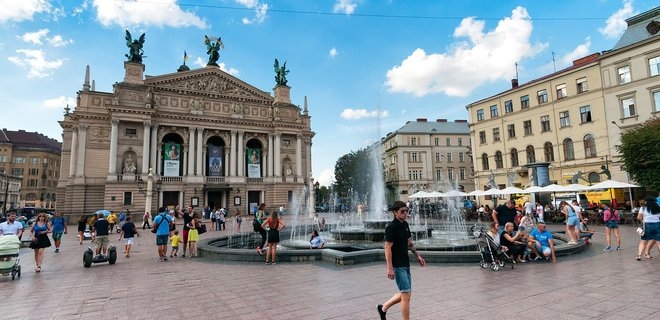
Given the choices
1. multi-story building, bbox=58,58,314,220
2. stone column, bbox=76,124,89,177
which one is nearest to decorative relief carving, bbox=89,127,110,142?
multi-story building, bbox=58,58,314,220

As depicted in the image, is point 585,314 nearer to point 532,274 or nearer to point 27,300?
point 532,274

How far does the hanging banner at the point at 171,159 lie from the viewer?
45000 mm

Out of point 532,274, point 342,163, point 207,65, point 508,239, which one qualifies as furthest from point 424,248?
point 342,163

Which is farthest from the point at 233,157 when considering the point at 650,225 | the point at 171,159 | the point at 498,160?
the point at 650,225

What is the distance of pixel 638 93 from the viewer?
1195 inches

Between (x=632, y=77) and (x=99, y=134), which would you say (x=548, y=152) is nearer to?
(x=632, y=77)

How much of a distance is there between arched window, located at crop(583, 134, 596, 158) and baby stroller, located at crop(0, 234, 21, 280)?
4291 centimetres

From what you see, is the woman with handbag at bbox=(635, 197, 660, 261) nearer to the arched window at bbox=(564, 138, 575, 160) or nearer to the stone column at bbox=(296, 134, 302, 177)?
the arched window at bbox=(564, 138, 575, 160)

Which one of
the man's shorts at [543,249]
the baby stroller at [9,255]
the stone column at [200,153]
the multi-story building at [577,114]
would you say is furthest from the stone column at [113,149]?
the multi-story building at [577,114]

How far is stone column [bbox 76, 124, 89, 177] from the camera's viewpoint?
41.2 meters

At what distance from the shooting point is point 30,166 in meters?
89.9

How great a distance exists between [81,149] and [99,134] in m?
2.76

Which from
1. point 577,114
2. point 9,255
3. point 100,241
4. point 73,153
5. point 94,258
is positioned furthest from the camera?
point 73,153

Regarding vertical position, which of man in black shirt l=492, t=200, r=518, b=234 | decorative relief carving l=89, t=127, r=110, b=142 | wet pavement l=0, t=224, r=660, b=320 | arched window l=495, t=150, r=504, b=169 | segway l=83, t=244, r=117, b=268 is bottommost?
wet pavement l=0, t=224, r=660, b=320
